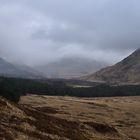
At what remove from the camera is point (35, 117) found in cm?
5519

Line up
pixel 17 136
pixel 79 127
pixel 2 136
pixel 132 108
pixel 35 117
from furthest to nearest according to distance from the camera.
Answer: pixel 132 108
pixel 79 127
pixel 35 117
pixel 17 136
pixel 2 136

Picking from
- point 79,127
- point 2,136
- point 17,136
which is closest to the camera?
point 2,136

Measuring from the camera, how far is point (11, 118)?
159 ft

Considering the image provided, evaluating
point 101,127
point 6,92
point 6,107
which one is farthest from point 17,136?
point 6,92

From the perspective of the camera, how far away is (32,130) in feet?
151

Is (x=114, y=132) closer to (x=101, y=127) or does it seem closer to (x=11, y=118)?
(x=101, y=127)

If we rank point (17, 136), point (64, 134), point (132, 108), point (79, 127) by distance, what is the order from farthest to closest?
point (132, 108)
point (79, 127)
point (64, 134)
point (17, 136)

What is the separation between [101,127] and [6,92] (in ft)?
164

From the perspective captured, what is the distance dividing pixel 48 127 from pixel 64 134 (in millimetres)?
2131

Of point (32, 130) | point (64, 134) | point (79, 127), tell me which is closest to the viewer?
point (32, 130)

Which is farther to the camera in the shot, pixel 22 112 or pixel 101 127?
pixel 101 127

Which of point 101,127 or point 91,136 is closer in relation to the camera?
point 91,136

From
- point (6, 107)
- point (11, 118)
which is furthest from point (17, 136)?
point (6, 107)

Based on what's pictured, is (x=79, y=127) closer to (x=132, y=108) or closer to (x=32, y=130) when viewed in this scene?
(x=32, y=130)
